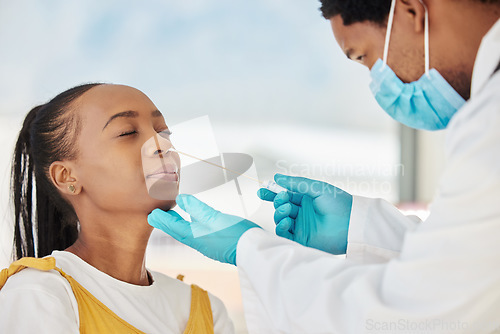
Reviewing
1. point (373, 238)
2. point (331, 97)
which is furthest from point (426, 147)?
point (373, 238)

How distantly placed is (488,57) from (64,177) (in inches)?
43.8

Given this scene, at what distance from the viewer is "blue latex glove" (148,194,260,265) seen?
1173 mm

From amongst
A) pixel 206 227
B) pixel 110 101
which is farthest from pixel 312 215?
pixel 110 101

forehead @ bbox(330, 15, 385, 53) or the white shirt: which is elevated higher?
forehead @ bbox(330, 15, 385, 53)

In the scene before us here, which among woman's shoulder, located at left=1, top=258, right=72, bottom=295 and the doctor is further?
woman's shoulder, located at left=1, top=258, right=72, bottom=295

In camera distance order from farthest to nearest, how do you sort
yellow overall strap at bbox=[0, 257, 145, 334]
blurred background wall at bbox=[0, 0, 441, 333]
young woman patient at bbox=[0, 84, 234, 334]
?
1. blurred background wall at bbox=[0, 0, 441, 333]
2. young woman patient at bbox=[0, 84, 234, 334]
3. yellow overall strap at bbox=[0, 257, 145, 334]

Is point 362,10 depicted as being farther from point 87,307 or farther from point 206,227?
point 87,307

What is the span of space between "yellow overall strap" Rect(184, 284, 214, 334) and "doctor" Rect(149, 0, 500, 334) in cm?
31

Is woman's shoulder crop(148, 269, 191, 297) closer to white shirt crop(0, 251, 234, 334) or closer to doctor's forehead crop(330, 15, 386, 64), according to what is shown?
white shirt crop(0, 251, 234, 334)

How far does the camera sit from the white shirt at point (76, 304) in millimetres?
1087

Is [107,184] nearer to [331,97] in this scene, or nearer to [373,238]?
[373,238]

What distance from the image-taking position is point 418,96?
3.73 ft

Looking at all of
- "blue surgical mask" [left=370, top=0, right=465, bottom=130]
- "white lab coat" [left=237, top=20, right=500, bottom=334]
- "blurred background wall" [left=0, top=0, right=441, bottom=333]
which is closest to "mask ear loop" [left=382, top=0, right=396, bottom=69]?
"blue surgical mask" [left=370, top=0, right=465, bottom=130]

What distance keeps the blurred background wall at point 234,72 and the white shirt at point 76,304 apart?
941 mm
